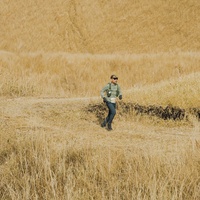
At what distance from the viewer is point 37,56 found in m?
17.7

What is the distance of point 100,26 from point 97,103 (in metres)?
16.5

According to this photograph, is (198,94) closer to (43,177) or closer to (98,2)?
(43,177)

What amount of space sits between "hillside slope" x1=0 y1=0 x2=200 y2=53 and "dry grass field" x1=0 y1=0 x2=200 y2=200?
6 cm

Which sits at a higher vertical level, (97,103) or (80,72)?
(80,72)

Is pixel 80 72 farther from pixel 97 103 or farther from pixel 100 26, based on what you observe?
pixel 100 26

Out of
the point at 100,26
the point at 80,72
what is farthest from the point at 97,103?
the point at 100,26

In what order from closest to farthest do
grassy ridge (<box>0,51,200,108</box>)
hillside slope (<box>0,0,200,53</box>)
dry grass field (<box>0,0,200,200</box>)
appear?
dry grass field (<box>0,0,200,200</box>)
grassy ridge (<box>0,51,200,108</box>)
hillside slope (<box>0,0,200,53</box>)

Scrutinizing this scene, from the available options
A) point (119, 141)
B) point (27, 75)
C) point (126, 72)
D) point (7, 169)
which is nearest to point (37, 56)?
point (27, 75)

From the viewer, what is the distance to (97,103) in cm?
1084

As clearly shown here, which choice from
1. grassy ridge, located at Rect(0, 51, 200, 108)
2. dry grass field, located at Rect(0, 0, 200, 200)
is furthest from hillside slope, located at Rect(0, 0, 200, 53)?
grassy ridge, located at Rect(0, 51, 200, 108)

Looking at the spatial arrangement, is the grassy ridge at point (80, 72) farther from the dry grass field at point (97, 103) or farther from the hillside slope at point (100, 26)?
the hillside slope at point (100, 26)

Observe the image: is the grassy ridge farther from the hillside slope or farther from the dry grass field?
the hillside slope

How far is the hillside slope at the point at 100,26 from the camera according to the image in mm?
24844

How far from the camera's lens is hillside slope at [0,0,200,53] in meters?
24.8
